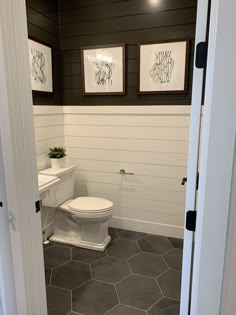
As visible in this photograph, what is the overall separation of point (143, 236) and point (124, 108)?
1.45 metres

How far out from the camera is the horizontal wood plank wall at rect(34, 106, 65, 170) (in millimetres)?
2564

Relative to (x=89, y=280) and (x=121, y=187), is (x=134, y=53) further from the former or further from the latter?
(x=89, y=280)

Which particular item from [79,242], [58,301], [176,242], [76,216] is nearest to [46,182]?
[76,216]

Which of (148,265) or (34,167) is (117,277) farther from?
(34,167)

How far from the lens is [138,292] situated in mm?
1988

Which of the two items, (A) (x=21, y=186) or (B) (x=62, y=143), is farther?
(B) (x=62, y=143)

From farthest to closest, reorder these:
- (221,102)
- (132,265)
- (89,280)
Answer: (132,265) → (89,280) → (221,102)

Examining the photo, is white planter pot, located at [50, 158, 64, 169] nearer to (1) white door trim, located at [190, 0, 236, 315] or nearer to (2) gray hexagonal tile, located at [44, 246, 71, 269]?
(2) gray hexagonal tile, located at [44, 246, 71, 269]

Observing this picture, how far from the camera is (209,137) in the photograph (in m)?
0.78

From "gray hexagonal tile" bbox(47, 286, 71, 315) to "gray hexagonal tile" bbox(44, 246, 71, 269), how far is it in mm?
335

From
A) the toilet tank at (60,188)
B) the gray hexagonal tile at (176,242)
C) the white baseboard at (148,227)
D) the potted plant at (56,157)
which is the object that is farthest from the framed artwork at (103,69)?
the gray hexagonal tile at (176,242)

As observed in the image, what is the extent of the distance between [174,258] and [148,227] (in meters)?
0.54

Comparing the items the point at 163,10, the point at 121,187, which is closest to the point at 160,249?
the point at 121,187

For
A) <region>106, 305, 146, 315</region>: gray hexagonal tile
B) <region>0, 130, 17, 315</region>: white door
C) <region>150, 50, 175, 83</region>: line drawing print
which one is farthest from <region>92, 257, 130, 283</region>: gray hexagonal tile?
<region>150, 50, 175, 83</region>: line drawing print
